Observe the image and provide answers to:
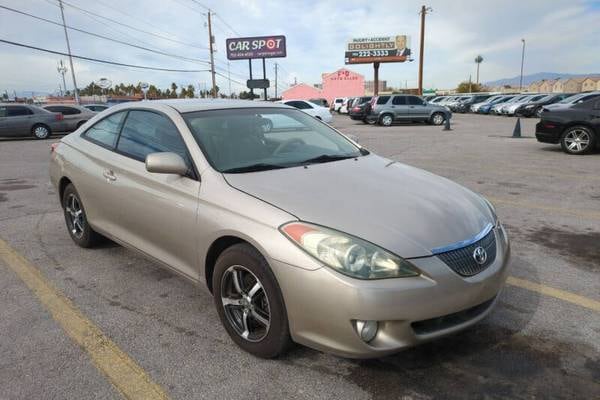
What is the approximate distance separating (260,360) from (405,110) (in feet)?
74.0

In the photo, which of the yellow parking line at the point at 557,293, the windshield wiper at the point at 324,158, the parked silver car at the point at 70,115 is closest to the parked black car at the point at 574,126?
the yellow parking line at the point at 557,293

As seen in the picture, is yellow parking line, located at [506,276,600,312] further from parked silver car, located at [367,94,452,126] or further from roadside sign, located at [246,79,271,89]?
roadside sign, located at [246,79,271,89]

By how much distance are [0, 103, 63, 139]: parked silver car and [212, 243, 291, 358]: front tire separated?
19171 millimetres

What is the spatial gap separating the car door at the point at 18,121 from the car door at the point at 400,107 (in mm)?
16967

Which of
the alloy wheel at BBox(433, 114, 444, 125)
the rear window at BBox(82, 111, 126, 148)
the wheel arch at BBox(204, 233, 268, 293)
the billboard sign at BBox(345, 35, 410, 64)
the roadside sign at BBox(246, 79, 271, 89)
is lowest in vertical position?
the alloy wheel at BBox(433, 114, 444, 125)

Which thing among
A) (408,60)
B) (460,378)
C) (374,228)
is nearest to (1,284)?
(374,228)

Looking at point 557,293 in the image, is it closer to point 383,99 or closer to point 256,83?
point 383,99

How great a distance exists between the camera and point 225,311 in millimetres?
2855

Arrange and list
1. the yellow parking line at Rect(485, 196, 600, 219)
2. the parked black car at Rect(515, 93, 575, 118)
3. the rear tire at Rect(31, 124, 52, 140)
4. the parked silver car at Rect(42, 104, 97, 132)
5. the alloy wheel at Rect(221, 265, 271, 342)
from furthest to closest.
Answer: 1. the parked black car at Rect(515, 93, 575, 118)
2. the parked silver car at Rect(42, 104, 97, 132)
3. the rear tire at Rect(31, 124, 52, 140)
4. the yellow parking line at Rect(485, 196, 600, 219)
5. the alloy wheel at Rect(221, 265, 271, 342)

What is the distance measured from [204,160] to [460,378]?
205cm

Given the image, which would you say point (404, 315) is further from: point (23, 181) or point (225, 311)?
point (23, 181)

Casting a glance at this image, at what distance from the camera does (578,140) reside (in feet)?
35.0

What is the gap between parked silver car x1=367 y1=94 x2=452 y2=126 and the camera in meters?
23.7

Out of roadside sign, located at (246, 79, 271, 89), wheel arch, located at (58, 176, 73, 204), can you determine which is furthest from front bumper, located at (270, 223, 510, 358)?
roadside sign, located at (246, 79, 271, 89)
